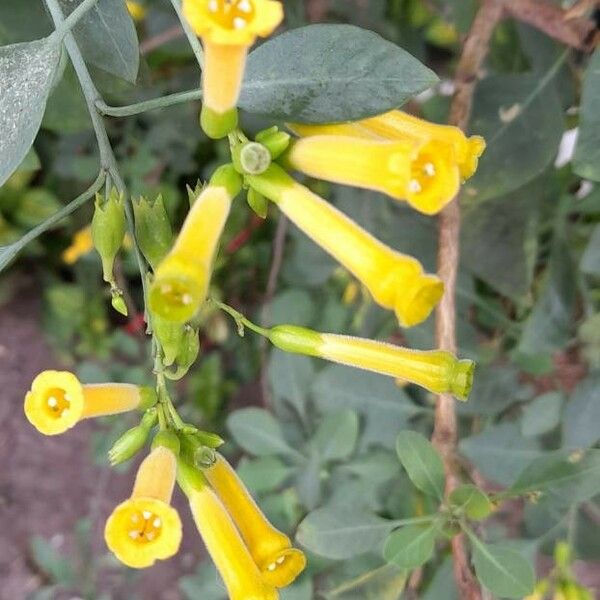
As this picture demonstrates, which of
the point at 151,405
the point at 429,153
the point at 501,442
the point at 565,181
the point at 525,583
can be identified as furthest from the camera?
the point at 565,181

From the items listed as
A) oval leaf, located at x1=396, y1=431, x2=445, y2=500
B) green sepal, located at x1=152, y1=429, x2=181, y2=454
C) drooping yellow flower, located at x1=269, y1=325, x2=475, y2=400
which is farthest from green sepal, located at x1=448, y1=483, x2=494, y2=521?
green sepal, located at x1=152, y1=429, x2=181, y2=454

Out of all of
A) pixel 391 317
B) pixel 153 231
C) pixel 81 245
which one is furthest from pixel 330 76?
pixel 81 245

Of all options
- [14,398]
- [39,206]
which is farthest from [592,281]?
[14,398]

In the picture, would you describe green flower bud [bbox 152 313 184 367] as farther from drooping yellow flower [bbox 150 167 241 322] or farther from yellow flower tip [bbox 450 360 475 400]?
yellow flower tip [bbox 450 360 475 400]

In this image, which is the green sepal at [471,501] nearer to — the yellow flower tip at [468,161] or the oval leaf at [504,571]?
the oval leaf at [504,571]

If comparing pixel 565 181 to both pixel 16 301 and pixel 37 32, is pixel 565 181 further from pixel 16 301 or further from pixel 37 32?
pixel 16 301

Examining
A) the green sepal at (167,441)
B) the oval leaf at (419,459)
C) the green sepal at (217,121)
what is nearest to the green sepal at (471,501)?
the oval leaf at (419,459)

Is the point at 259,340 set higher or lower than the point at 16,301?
lower
